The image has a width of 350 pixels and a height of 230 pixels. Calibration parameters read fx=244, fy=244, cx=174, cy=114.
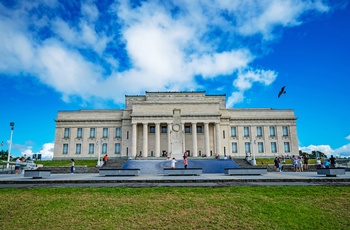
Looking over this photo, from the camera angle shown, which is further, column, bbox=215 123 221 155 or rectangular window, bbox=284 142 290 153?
rectangular window, bbox=284 142 290 153

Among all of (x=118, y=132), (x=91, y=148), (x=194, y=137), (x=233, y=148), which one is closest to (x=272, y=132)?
(x=233, y=148)

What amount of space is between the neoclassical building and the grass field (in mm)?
41468

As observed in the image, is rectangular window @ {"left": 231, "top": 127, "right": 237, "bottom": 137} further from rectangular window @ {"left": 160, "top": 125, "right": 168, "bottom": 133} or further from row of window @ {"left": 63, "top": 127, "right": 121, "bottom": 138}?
row of window @ {"left": 63, "top": 127, "right": 121, "bottom": 138}

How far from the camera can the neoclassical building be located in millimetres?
52375

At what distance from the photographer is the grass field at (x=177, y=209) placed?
7.33m

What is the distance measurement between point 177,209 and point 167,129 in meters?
45.0

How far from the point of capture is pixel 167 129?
53.2 m

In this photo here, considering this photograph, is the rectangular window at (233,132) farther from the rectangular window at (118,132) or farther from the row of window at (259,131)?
the rectangular window at (118,132)

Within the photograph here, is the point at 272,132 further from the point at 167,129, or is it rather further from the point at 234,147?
the point at 167,129

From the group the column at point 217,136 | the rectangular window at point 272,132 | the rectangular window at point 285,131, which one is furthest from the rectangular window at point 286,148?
the column at point 217,136

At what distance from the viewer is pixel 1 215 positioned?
800 centimetres

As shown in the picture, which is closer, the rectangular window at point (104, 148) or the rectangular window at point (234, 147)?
the rectangular window at point (104, 148)

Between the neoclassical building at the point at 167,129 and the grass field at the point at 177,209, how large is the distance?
41468mm

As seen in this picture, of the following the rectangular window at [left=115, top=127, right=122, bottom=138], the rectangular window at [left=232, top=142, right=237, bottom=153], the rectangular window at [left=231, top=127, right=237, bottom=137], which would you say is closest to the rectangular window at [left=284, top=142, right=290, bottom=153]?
the rectangular window at [left=232, top=142, right=237, bottom=153]
